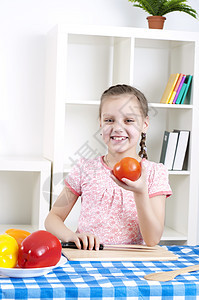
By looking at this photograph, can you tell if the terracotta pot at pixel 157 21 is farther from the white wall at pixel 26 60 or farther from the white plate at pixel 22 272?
the white plate at pixel 22 272

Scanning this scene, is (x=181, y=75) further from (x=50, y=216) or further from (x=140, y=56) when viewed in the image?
(x=50, y=216)

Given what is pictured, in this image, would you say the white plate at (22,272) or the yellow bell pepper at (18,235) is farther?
the yellow bell pepper at (18,235)

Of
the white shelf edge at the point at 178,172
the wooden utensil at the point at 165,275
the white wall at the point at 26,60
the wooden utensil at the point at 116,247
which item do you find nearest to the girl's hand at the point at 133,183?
the wooden utensil at the point at 116,247

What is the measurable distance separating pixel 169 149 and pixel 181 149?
0.07 m

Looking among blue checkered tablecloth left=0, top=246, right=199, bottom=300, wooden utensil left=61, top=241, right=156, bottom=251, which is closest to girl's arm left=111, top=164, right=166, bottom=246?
wooden utensil left=61, top=241, right=156, bottom=251

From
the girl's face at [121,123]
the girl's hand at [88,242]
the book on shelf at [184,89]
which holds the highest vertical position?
the book on shelf at [184,89]

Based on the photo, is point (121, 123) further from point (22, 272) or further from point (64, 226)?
point (22, 272)

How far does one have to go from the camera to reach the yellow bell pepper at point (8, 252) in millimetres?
1050

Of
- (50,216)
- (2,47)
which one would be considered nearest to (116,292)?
(50,216)

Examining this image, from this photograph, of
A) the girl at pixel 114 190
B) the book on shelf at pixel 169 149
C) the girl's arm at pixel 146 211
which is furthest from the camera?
the book on shelf at pixel 169 149

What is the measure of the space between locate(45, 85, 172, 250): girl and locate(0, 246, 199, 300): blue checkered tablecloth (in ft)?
1.16

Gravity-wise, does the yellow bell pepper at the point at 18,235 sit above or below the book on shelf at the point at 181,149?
below

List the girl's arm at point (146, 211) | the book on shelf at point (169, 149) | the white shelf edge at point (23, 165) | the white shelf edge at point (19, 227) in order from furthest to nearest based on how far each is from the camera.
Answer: the book on shelf at point (169, 149)
the white shelf edge at point (19, 227)
the white shelf edge at point (23, 165)
the girl's arm at point (146, 211)

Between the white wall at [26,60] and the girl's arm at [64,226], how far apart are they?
1074 mm
